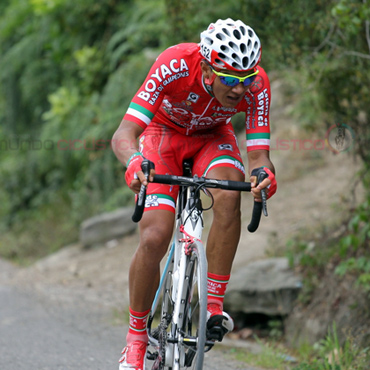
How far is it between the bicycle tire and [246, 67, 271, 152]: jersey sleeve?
2.98 feet

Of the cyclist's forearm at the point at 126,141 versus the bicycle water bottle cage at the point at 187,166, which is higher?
the cyclist's forearm at the point at 126,141

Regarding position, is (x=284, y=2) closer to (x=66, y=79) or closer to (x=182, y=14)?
(x=182, y=14)

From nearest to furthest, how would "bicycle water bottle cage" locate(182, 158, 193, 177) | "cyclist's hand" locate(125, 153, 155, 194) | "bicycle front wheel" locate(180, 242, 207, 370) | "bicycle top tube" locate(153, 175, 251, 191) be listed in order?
"bicycle front wheel" locate(180, 242, 207, 370) → "cyclist's hand" locate(125, 153, 155, 194) → "bicycle top tube" locate(153, 175, 251, 191) → "bicycle water bottle cage" locate(182, 158, 193, 177)

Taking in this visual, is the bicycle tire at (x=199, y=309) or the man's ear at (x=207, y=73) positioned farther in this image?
the man's ear at (x=207, y=73)

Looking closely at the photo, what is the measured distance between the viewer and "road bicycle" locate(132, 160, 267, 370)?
325cm

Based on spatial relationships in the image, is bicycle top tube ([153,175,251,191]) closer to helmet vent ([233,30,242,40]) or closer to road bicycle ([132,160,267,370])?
road bicycle ([132,160,267,370])

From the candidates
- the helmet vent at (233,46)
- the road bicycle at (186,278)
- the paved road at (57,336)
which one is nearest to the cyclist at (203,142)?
the helmet vent at (233,46)

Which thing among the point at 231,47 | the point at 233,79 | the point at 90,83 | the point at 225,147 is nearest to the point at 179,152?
the point at 225,147

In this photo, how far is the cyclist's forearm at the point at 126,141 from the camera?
3.56 metres

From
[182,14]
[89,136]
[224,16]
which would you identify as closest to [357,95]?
[224,16]

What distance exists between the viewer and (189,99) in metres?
3.90

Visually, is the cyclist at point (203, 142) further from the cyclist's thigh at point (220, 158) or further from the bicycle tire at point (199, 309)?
the bicycle tire at point (199, 309)

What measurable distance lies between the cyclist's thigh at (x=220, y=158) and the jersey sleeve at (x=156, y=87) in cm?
49

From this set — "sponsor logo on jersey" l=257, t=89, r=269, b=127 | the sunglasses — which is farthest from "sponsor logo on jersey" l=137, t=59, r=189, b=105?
"sponsor logo on jersey" l=257, t=89, r=269, b=127
